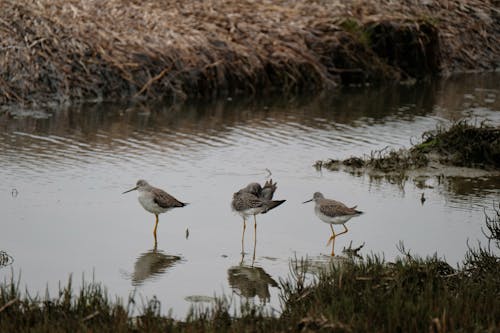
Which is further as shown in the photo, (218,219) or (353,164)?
(353,164)

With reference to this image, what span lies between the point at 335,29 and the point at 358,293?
1862 centimetres

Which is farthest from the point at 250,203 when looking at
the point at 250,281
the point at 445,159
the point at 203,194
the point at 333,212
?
the point at 445,159

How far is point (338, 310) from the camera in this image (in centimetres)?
846

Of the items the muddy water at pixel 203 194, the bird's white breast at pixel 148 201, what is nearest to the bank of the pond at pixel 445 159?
the muddy water at pixel 203 194

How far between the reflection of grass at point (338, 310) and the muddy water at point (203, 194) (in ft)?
4.16

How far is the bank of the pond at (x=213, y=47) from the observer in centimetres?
2219

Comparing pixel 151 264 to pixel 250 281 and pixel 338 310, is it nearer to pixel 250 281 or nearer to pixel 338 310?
pixel 250 281

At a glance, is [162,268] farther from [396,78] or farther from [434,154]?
[396,78]

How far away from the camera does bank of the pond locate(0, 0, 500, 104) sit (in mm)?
22188

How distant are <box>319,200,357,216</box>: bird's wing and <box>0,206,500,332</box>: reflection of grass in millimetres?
3114

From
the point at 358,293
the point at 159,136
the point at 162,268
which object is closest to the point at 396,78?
the point at 159,136

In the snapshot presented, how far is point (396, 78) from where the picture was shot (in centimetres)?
2766

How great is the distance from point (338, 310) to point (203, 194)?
6.79 meters

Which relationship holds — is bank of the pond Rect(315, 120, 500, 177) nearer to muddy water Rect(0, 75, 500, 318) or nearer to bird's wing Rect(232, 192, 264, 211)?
muddy water Rect(0, 75, 500, 318)
